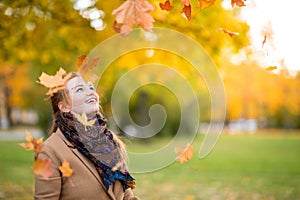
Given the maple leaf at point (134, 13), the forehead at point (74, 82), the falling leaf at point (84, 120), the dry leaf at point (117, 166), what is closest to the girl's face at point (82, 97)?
the forehead at point (74, 82)

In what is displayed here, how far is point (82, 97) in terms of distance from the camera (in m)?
2.65

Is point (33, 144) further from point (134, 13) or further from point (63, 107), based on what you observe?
point (134, 13)

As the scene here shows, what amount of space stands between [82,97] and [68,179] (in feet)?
1.53

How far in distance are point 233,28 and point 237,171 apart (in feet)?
20.0

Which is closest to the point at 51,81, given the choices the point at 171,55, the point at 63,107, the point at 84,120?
the point at 84,120

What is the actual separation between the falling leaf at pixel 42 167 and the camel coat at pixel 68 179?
11cm

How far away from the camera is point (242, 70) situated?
31.2 m

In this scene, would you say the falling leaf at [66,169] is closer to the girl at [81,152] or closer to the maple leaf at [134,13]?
the girl at [81,152]

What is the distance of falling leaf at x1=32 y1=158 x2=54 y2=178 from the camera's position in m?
2.29

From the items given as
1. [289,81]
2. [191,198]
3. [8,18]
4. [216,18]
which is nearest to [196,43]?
[216,18]

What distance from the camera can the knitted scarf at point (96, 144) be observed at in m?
2.59

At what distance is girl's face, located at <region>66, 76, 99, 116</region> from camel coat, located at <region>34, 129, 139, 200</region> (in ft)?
0.60

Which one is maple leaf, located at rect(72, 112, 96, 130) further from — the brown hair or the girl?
the brown hair

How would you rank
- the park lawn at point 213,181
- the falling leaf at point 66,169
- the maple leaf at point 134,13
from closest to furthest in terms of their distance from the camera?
1. the maple leaf at point 134,13
2. the falling leaf at point 66,169
3. the park lawn at point 213,181
